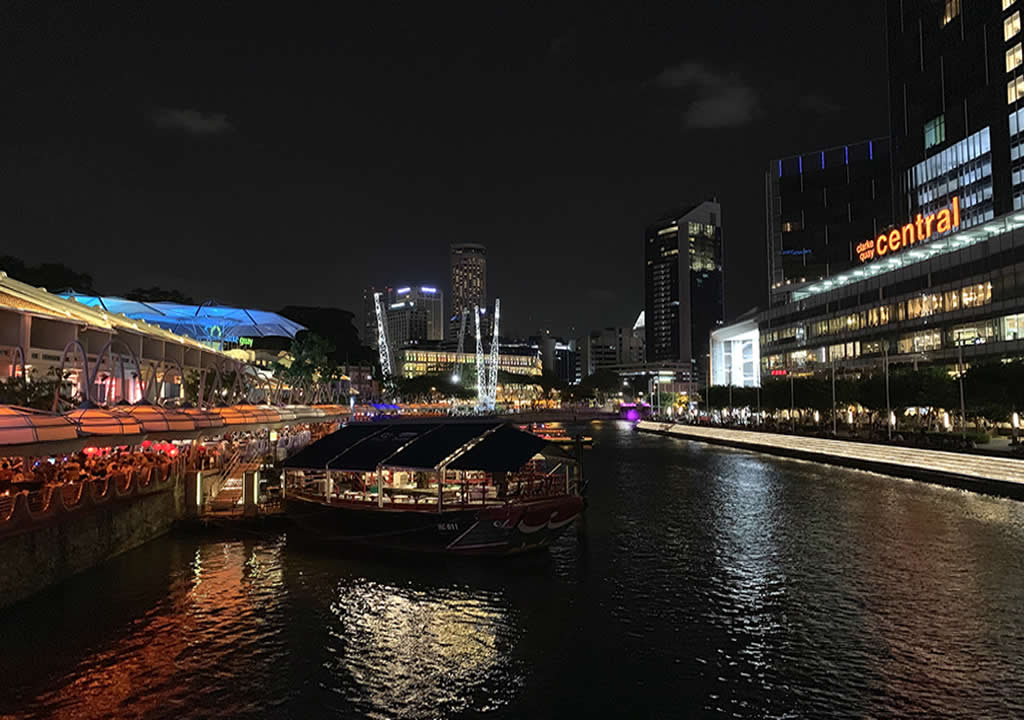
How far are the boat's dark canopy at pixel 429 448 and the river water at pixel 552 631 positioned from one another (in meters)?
4.37

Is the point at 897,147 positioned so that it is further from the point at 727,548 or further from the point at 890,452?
the point at 727,548

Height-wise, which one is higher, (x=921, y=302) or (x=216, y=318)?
(x=921, y=302)

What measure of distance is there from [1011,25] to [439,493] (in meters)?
125

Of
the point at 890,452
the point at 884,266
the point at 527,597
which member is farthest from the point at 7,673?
the point at 884,266

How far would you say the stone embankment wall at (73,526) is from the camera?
81.3 feet

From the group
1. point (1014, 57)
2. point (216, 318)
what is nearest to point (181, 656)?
point (216, 318)

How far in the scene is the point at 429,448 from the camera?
34969 millimetres

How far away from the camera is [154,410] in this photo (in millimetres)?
35375

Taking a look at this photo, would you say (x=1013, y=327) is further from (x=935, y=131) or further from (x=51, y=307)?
(x=51, y=307)

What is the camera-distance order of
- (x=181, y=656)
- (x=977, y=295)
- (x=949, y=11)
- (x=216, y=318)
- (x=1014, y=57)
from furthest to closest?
(x=949, y=11) → (x=1014, y=57) → (x=977, y=295) → (x=216, y=318) → (x=181, y=656)

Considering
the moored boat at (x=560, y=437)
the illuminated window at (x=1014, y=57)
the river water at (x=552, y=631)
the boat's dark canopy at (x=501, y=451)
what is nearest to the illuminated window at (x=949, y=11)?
the illuminated window at (x=1014, y=57)

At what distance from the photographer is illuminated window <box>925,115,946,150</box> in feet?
429

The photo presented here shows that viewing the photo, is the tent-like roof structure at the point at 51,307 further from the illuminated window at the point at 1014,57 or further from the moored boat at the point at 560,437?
the illuminated window at the point at 1014,57

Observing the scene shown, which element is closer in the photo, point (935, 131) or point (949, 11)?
point (949, 11)
